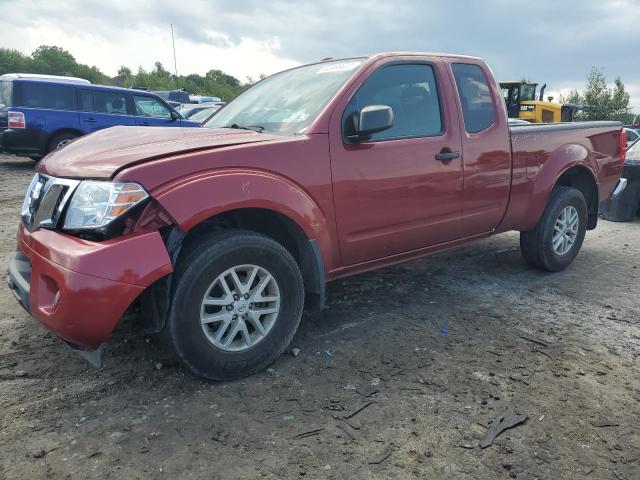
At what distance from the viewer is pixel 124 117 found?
1116cm

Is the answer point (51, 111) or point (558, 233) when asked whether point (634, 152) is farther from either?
point (51, 111)

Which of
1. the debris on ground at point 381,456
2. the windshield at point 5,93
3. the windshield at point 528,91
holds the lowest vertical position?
the debris on ground at point 381,456

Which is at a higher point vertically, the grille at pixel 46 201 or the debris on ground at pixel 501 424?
the grille at pixel 46 201

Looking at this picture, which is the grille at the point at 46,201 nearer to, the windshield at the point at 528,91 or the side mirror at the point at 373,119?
the side mirror at the point at 373,119

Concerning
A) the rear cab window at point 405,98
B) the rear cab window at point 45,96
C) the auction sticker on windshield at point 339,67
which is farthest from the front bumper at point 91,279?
the rear cab window at point 45,96

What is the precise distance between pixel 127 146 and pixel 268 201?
0.85 metres

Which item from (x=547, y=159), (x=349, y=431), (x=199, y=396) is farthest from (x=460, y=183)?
(x=199, y=396)

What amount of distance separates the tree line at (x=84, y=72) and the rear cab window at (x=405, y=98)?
183 ft

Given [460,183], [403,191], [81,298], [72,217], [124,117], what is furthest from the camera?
[124,117]

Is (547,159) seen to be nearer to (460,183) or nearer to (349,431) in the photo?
(460,183)

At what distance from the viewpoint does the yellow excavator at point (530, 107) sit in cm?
1872

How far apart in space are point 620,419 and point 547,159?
8.35ft

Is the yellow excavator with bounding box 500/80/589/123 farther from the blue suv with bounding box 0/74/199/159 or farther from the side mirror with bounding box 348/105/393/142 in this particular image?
the side mirror with bounding box 348/105/393/142

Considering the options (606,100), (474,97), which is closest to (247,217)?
(474,97)
